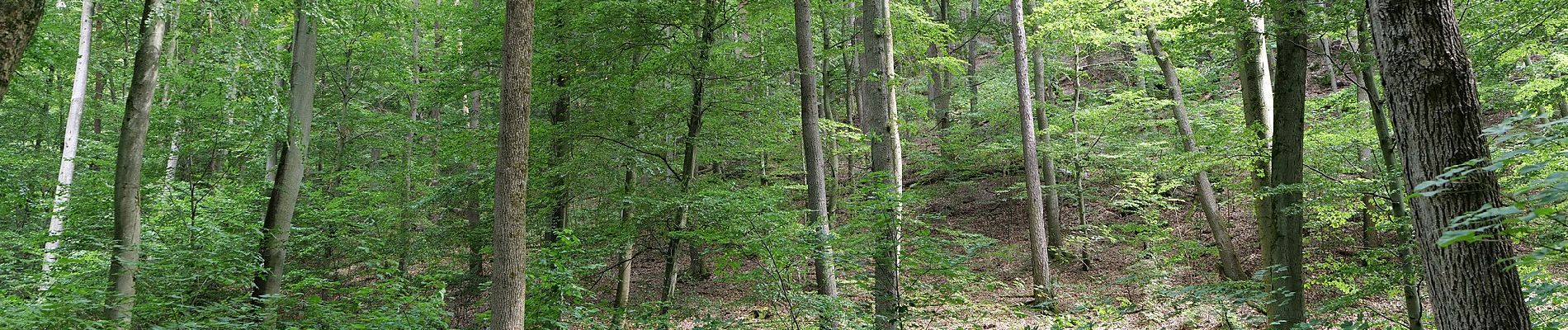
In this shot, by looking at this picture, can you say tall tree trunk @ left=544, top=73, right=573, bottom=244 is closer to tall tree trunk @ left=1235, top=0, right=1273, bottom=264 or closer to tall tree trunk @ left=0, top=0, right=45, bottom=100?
tall tree trunk @ left=0, top=0, right=45, bottom=100

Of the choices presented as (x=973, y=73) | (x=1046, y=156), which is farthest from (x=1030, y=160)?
(x=973, y=73)

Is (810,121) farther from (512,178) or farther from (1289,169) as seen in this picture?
(1289,169)

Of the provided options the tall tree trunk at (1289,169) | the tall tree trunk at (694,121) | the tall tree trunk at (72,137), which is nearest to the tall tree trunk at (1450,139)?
the tall tree trunk at (1289,169)

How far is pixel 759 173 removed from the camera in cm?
1412

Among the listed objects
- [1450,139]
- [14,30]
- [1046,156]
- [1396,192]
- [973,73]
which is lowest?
[1396,192]

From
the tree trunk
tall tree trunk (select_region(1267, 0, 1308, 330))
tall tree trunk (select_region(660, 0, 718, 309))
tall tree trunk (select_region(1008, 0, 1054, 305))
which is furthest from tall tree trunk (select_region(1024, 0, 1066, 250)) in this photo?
tall tree trunk (select_region(1267, 0, 1308, 330))

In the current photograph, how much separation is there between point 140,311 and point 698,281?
28.0 feet

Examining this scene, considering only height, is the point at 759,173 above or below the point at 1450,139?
above

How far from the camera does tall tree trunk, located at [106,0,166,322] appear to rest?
320 inches

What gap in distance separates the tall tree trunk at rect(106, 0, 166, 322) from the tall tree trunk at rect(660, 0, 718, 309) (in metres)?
5.79

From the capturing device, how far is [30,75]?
15.7 metres

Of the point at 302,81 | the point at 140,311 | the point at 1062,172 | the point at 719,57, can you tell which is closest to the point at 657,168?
the point at 719,57

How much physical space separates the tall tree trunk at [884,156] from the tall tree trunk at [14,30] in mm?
5201

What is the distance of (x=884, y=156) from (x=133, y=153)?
8.39 metres
